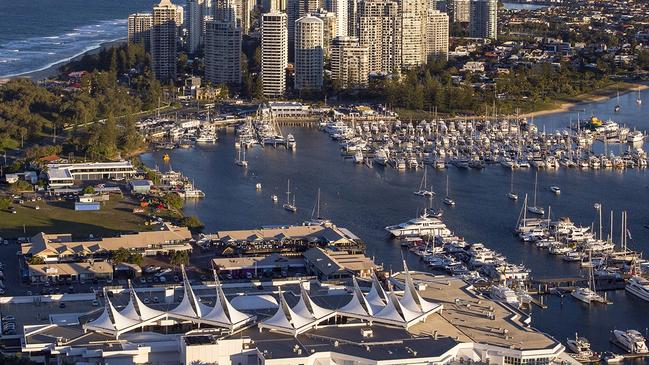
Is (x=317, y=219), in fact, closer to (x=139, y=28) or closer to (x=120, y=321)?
(x=120, y=321)

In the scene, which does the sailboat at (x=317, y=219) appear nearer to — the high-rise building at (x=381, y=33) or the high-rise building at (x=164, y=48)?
the high-rise building at (x=164, y=48)

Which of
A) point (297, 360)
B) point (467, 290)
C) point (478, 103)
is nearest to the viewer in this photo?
point (297, 360)

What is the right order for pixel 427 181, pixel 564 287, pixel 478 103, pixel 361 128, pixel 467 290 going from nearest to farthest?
pixel 467 290, pixel 564 287, pixel 427 181, pixel 361 128, pixel 478 103

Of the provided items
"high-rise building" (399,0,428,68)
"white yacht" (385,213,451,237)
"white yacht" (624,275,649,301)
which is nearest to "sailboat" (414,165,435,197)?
"white yacht" (385,213,451,237)

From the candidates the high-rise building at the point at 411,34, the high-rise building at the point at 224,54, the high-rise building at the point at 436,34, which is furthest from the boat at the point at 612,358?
the high-rise building at the point at 436,34

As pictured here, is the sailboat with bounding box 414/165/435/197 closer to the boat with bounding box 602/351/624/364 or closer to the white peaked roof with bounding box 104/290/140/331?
the boat with bounding box 602/351/624/364

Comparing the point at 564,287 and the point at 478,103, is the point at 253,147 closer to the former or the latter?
the point at 478,103

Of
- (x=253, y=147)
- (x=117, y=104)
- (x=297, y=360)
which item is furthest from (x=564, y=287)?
(x=117, y=104)
